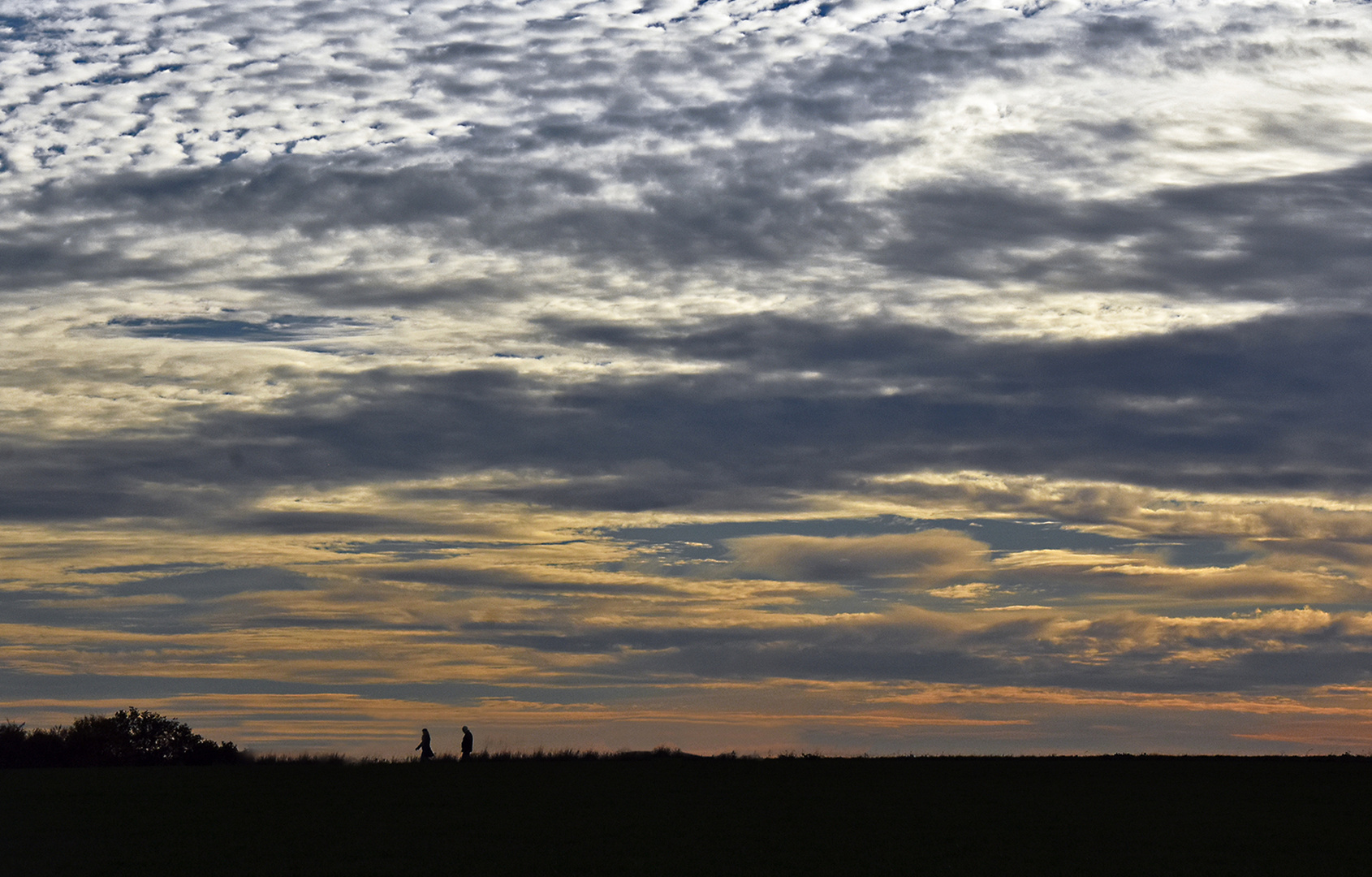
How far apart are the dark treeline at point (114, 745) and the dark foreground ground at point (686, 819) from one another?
611 inches

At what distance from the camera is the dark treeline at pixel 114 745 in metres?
86.6

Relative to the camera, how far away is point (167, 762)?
88.9 meters

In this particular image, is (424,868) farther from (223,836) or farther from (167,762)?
(167,762)

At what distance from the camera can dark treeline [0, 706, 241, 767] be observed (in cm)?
8656

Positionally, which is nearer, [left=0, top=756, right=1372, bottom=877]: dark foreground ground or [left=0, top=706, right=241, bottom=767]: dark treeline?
[left=0, top=756, right=1372, bottom=877]: dark foreground ground

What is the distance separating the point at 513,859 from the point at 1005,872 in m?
14.3

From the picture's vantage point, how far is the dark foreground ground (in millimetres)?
42125

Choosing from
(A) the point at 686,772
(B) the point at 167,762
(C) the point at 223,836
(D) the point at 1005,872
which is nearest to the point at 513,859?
(C) the point at 223,836

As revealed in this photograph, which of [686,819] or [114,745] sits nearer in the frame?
[686,819]

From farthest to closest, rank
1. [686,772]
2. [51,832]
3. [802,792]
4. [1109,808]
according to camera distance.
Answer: [686,772] → [802,792] → [1109,808] → [51,832]

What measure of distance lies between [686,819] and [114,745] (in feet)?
168

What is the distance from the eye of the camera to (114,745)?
8881 cm

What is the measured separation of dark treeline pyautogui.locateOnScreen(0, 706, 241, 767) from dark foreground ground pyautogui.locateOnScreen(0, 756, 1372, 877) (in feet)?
50.9

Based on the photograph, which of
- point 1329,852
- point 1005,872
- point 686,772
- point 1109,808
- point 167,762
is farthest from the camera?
point 167,762
